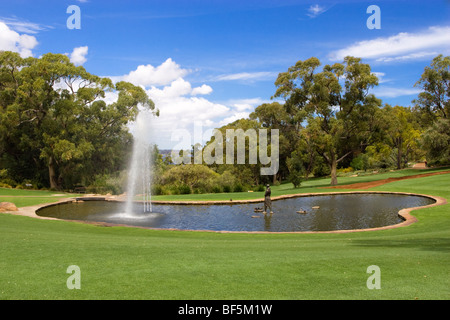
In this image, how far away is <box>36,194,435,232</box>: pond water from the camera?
47.2ft

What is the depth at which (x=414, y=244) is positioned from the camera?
28.5ft

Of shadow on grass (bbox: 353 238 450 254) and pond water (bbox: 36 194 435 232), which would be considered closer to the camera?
shadow on grass (bbox: 353 238 450 254)

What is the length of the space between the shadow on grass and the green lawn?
0.02 m

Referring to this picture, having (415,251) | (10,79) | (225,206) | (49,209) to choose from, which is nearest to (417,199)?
(225,206)

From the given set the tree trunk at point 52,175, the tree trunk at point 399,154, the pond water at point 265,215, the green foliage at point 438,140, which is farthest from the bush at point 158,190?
the tree trunk at point 399,154

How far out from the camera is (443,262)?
6629 mm

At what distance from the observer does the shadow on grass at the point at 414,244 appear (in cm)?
809

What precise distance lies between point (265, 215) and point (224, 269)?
10.8 meters

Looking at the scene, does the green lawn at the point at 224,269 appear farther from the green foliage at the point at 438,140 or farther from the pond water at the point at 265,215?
the green foliage at the point at 438,140

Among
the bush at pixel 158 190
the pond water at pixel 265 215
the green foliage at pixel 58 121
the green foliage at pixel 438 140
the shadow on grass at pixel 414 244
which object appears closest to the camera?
the shadow on grass at pixel 414 244

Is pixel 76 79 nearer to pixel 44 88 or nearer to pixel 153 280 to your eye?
pixel 44 88

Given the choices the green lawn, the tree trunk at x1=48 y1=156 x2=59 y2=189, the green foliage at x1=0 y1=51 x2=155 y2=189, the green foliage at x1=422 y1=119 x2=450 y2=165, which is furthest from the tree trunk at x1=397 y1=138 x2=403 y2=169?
the tree trunk at x1=48 y1=156 x2=59 y2=189

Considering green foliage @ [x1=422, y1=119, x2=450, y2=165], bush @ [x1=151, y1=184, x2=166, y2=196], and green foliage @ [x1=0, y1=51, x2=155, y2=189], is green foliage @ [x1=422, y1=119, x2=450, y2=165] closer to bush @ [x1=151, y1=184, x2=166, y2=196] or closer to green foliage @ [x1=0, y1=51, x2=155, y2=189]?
bush @ [x1=151, y1=184, x2=166, y2=196]

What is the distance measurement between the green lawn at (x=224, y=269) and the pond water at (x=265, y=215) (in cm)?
477
